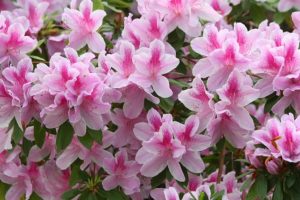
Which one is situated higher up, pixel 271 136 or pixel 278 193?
pixel 271 136

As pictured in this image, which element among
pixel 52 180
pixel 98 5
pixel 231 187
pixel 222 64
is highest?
pixel 222 64

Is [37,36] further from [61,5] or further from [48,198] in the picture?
[48,198]

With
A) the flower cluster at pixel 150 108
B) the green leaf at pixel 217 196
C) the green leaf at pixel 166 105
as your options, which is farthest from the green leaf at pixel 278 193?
the green leaf at pixel 166 105

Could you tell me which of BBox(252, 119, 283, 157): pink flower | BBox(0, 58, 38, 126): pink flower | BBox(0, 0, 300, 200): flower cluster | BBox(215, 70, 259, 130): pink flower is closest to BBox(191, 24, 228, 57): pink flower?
BBox(0, 0, 300, 200): flower cluster

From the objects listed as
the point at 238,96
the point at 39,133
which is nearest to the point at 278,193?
the point at 238,96

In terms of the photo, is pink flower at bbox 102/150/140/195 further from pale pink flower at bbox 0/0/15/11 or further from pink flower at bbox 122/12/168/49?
pale pink flower at bbox 0/0/15/11

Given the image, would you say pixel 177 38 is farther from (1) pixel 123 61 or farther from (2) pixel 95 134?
(2) pixel 95 134

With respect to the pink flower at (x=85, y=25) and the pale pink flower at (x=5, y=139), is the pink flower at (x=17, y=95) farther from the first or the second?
the pink flower at (x=85, y=25)
